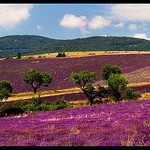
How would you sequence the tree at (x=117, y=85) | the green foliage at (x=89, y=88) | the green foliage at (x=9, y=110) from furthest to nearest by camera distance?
1. the green foliage at (x=89, y=88)
2. the tree at (x=117, y=85)
3. the green foliage at (x=9, y=110)

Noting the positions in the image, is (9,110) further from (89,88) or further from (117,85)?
(117,85)

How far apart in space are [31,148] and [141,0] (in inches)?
199

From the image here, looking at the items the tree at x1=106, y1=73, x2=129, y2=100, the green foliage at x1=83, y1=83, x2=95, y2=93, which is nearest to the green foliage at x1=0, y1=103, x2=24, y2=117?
the green foliage at x1=83, y1=83, x2=95, y2=93

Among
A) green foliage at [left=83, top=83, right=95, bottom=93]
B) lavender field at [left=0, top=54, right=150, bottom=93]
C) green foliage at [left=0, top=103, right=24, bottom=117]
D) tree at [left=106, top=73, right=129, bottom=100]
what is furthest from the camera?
lavender field at [left=0, top=54, right=150, bottom=93]

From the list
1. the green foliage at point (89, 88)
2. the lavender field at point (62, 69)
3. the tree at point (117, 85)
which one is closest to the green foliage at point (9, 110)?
the green foliage at point (89, 88)

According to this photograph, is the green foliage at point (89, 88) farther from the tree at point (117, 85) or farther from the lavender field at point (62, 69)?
Answer: the lavender field at point (62, 69)

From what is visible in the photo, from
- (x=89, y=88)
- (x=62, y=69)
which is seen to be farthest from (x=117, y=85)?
(x=62, y=69)

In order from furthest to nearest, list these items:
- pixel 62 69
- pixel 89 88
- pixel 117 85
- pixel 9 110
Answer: pixel 62 69 < pixel 89 88 < pixel 117 85 < pixel 9 110

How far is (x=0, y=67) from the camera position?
100000mm

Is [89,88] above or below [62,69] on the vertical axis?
below

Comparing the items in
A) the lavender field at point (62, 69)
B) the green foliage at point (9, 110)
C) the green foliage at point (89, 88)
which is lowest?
the green foliage at point (9, 110)

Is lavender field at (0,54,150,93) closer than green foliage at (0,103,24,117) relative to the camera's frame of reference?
No

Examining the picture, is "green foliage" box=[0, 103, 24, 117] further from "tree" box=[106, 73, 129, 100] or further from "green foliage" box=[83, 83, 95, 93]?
"tree" box=[106, 73, 129, 100]

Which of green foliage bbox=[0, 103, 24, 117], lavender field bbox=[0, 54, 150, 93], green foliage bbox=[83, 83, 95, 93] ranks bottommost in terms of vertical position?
green foliage bbox=[0, 103, 24, 117]
